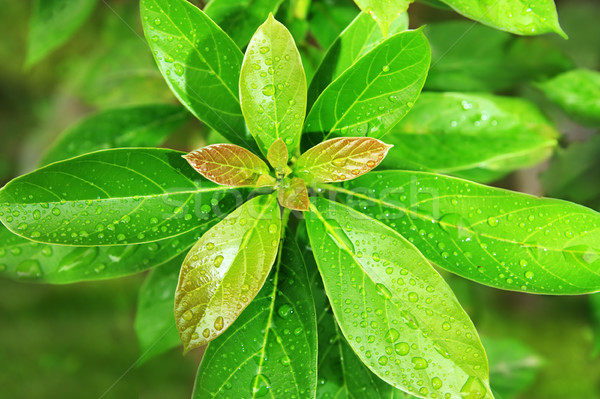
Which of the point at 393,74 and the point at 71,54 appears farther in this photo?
the point at 71,54

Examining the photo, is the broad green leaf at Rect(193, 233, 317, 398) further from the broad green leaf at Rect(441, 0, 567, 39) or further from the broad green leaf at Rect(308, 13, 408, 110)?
the broad green leaf at Rect(441, 0, 567, 39)

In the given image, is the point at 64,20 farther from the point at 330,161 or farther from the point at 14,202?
the point at 330,161

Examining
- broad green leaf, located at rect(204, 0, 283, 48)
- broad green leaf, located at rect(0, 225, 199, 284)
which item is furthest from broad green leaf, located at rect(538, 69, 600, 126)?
broad green leaf, located at rect(0, 225, 199, 284)

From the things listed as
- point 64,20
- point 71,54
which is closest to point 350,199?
point 64,20

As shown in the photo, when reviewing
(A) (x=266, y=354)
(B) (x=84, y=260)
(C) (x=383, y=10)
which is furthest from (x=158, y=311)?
(C) (x=383, y=10)

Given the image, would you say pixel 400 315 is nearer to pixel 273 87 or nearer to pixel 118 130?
pixel 273 87

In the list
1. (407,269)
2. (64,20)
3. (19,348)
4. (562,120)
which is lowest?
(19,348)

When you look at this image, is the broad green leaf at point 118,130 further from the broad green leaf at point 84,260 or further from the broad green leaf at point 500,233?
the broad green leaf at point 500,233
